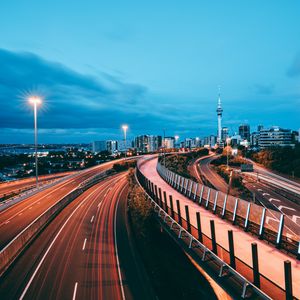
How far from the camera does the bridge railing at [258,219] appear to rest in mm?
9461

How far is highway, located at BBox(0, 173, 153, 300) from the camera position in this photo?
614 inches

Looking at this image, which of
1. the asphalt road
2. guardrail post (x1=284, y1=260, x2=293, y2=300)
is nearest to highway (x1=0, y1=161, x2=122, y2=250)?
guardrail post (x1=284, y1=260, x2=293, y2=300)

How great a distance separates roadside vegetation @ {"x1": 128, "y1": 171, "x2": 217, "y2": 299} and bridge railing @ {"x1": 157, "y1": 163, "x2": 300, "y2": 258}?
5113 millimetres

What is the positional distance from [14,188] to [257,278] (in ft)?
187

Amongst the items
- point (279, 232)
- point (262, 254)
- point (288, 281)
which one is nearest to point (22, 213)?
point (262, 254)

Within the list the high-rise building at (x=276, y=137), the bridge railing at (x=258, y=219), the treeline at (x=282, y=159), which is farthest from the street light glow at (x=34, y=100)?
the high-rise building at (x=276, y=137)

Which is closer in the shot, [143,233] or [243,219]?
A: [243,219]

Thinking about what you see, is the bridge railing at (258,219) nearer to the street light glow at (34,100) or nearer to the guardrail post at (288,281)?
the guardrail post at (288,281)

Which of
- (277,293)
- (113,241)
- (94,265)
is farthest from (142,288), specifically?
(277,293)

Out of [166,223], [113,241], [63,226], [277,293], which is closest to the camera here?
[277,293]

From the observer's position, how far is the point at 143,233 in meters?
24.5

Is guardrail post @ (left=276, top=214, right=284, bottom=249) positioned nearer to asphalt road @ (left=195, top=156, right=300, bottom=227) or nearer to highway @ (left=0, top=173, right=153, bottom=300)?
highway @ (left=0, top=173, right=153, bottom=300)

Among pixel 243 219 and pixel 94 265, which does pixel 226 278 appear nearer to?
pixel 243 219

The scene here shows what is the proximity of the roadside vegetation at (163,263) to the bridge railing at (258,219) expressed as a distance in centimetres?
511
